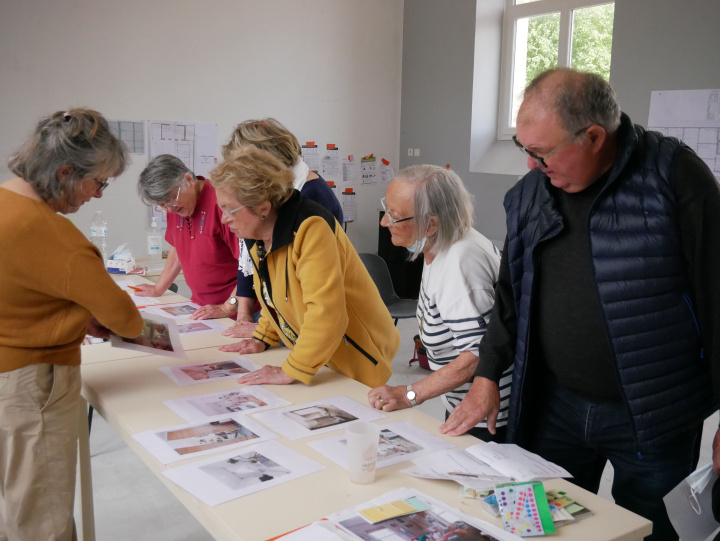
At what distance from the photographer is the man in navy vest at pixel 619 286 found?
1.38m

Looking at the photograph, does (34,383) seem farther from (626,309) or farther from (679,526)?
(679,526)

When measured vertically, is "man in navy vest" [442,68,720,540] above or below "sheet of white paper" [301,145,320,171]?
below

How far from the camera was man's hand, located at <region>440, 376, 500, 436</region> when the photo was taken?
5.24ft

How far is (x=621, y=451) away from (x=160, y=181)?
210 centimetres

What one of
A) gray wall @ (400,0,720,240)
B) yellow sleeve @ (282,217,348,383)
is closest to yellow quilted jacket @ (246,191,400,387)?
yellow sleeve @ (282,217,348,383)

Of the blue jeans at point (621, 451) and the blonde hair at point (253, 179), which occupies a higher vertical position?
the blonde hair at point (253, 179)

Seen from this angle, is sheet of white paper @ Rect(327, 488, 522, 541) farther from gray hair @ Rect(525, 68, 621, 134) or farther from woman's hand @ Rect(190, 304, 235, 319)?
woman's hand @ Rect(190, 304, 235, 319)

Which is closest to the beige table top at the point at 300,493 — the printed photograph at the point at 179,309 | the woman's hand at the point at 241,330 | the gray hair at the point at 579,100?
the woman's hand at the point at 241,330

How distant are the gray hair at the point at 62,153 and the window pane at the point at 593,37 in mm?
4773

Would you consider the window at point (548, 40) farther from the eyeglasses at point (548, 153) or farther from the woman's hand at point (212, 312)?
the eyeglasses at point (548, 153)

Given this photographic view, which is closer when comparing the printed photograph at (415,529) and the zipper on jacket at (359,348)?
the printed photograph at (415,529)

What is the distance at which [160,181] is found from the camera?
9.18 ft

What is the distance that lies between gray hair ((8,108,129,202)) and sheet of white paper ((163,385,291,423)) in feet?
2.01

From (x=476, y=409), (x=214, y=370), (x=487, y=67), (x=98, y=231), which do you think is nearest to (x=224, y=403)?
(x=214, y=370)
